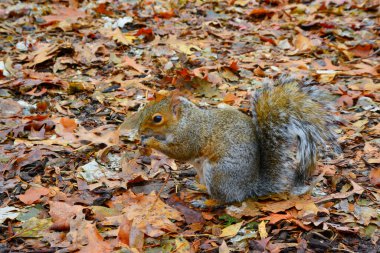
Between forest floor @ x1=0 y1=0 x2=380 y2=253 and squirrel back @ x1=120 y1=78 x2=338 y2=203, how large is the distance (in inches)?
6.5

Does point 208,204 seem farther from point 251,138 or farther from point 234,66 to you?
point 234,66

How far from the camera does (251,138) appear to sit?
3.18 m

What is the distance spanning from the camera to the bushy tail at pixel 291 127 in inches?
119

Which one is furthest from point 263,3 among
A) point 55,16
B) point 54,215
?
point 54,215

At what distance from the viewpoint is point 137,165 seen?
3.75 m

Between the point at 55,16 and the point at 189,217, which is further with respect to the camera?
the point at 55,16

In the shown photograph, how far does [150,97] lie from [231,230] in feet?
6.60

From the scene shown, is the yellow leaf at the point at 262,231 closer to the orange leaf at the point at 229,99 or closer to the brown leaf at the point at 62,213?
the brown leaf at the point at 62,213

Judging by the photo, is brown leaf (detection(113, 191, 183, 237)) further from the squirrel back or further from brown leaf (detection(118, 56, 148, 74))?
brown leaf (detection(118, 56, 148, 74))

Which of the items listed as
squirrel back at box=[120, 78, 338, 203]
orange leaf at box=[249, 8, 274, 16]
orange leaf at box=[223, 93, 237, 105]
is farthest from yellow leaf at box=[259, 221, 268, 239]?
orange leaf at box=[249, 8, 274, 16]

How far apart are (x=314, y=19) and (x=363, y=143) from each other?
3005 millimetres

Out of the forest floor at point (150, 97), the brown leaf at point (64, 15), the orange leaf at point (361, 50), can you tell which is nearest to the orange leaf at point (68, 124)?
the forest floor at point (150, 97)

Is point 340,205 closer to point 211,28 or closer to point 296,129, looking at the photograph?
point 296,129

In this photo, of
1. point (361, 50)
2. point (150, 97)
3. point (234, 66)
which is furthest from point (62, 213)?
point (361, 50)
